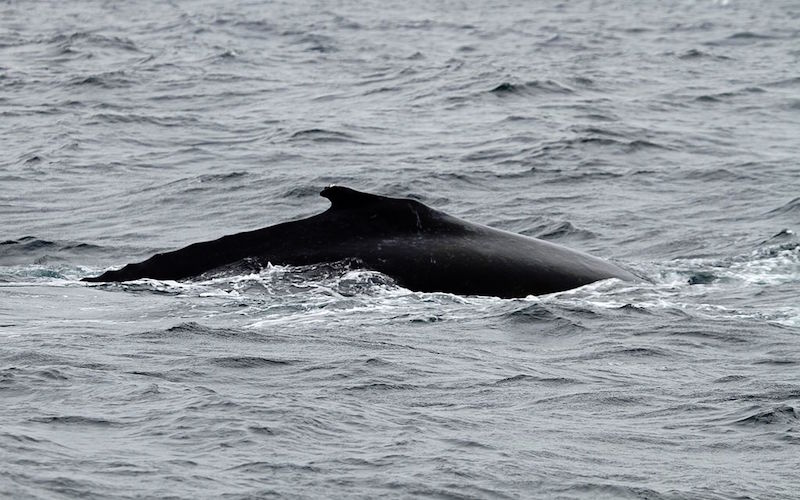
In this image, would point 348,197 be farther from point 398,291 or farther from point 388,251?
point 398,291

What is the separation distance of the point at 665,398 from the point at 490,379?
978mm

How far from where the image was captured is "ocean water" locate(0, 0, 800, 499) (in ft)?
23.4

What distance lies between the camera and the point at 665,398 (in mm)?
8508

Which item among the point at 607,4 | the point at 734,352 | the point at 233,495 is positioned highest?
the point at 233,495

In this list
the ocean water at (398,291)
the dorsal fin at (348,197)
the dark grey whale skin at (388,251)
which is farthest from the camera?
the dark grey whale skin at (388,251)

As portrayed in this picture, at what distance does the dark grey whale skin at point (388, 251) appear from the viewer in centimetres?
1072

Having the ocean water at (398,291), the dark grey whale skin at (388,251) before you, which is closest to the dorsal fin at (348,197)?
the dark grey whale skin at (388,251)

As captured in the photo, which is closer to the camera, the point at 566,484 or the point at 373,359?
the point at 566,484

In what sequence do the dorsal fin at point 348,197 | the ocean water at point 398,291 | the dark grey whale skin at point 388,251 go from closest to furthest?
the ocean water at point 398,291
the dorsal fin at point 348,197
the dark grey whale skin at point 388,251

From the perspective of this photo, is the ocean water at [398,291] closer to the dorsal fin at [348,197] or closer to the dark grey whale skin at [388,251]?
the dark grey whale skin at [388,251]

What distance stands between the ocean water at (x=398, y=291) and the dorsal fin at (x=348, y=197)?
18.6 inches

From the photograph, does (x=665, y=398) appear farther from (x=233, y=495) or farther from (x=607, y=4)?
(x=607, y=4)

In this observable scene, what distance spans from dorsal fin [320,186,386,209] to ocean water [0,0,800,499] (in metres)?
0.47

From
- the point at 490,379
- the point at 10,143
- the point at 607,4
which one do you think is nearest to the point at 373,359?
the point at 490,379
